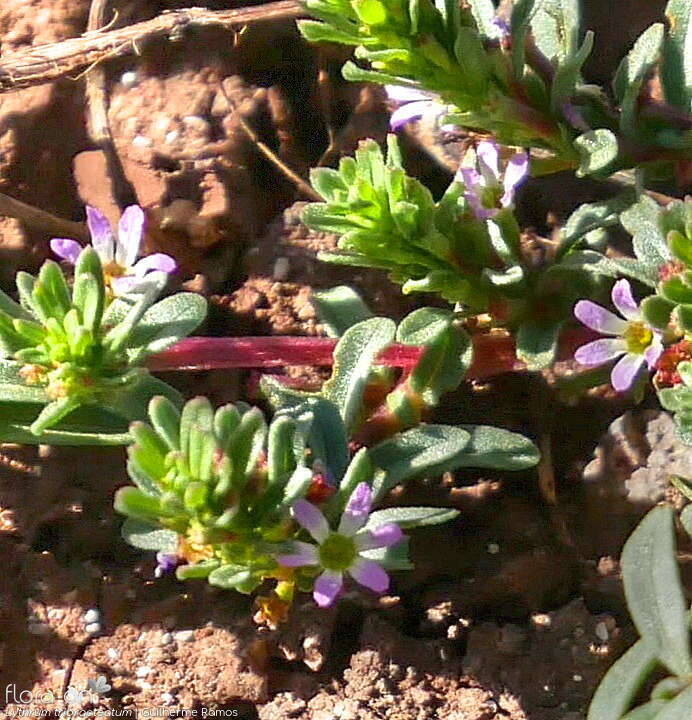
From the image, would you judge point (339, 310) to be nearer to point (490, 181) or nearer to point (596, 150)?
point (490, 181)

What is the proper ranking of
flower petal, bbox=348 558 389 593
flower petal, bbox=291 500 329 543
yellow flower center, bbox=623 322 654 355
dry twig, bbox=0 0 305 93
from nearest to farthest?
flower petal, bbox=291 500 329 543 → flower petal, bbox=348 558 389 593 → yellow flower center, bbox=623 322 654 355 → dry twig, bbox=0 0 305 93

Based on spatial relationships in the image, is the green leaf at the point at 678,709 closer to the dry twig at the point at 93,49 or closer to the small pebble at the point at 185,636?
the small pebble at the point at 185,636

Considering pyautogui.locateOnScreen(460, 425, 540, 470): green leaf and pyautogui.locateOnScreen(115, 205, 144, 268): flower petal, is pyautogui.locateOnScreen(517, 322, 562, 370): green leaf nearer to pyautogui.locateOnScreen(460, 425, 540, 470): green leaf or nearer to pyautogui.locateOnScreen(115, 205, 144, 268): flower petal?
pyautogui.locateOnScreen(460, 425, 540, 470): green leaf

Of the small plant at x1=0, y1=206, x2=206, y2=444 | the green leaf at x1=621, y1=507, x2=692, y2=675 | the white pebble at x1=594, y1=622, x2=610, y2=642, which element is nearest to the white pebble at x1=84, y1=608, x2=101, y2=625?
the small plant at x1=0, y1=206, x2=206, y2=444

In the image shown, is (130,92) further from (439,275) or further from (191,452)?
(191,452)

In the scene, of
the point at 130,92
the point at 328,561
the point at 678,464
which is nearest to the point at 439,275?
the point at 328,561

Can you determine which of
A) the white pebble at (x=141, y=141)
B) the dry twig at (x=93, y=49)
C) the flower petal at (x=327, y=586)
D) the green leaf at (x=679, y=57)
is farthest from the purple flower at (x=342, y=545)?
the dry twig at (x=93, y=49)
